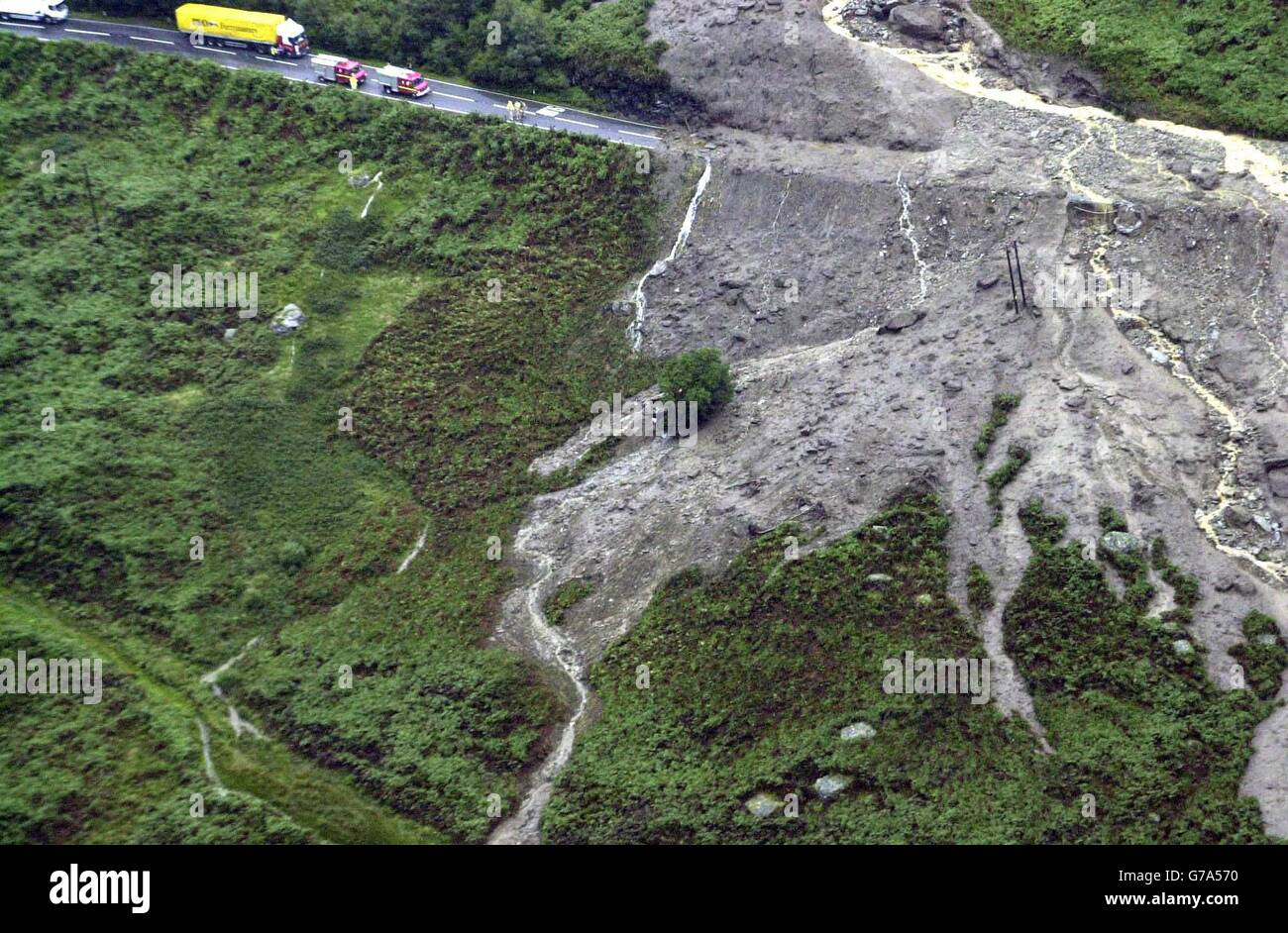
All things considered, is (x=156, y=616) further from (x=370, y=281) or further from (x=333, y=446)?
(x=370, y=281)

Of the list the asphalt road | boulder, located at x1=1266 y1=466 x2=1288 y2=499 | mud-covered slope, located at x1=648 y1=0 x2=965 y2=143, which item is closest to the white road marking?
the asphalt road

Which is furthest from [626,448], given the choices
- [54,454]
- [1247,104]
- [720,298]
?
[1247,104]

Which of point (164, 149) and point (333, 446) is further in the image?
point (164, 149)

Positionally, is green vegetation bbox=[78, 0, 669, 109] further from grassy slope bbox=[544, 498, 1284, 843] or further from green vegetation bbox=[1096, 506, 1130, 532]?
green vegetation bbox=[1096, 506, 1130, 532]

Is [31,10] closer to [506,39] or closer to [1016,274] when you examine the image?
[506,39]

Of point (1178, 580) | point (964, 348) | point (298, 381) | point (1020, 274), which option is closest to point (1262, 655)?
point (1178, 580)

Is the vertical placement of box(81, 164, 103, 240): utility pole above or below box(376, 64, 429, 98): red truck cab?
below
